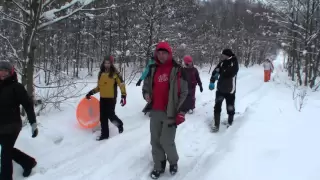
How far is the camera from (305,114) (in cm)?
754

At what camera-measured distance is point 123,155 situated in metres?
5.26

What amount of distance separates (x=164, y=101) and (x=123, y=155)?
155 cm

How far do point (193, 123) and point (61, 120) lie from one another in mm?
3248

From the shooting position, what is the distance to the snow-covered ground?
430cm

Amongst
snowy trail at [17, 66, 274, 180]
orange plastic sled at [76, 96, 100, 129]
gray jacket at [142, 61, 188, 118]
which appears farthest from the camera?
orange plastic sled at [76, 96, 100, 129]

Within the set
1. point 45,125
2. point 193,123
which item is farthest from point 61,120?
point 193,123

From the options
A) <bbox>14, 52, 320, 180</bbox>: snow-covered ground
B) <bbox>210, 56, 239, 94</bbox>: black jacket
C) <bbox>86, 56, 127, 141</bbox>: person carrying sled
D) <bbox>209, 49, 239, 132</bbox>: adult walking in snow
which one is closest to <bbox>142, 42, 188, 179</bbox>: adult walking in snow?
<bbox>14, 52, 320, 180</bbox>: snow-covered ground

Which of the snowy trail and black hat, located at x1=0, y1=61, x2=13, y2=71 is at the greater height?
black hat, located at x1=0, y1=61, x2=13, y2=71

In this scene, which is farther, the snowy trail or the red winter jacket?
the snowy trail

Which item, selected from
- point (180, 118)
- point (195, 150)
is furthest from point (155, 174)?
point (195, 150)

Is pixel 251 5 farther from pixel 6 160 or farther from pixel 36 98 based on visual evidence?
pixel 6 160

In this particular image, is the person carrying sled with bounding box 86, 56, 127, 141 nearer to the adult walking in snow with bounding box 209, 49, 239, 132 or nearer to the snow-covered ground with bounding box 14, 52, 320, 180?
the snow-covered ground with bounding box 14, 52, 320, 180

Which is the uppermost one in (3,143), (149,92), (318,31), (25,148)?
(318,31)

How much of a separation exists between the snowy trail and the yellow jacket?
0.94 metres
